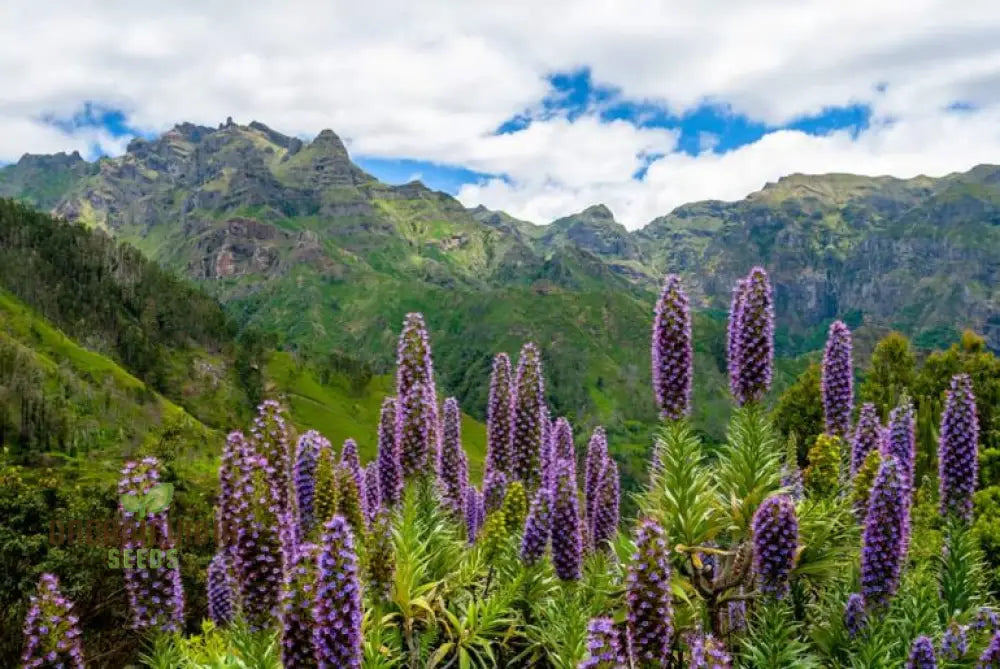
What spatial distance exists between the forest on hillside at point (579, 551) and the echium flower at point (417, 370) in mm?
38

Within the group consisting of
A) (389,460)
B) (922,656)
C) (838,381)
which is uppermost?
(838,381)

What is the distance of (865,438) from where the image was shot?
10.9 metres

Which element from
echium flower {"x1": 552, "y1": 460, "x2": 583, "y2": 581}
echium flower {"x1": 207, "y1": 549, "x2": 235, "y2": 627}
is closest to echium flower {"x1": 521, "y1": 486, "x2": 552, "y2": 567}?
echium flower {"x1": 552, "y1": 460, "x2": 583, "y2": 581}

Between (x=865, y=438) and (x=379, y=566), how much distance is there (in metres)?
8.28

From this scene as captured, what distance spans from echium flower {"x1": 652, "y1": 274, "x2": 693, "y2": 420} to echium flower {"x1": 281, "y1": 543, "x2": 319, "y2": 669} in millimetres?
4549

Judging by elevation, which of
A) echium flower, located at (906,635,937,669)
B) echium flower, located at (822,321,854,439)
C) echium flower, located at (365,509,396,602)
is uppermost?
echium flower, located at (822,321,854,439)

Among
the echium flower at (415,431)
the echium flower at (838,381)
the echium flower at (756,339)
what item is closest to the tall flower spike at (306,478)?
the echium flower at (415,431)

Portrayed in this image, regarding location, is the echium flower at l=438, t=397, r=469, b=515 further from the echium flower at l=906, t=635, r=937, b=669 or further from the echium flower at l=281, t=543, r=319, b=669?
the echium flower at l=906, t=635, r=937, b=669

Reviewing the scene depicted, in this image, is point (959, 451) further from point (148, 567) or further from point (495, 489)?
point (148, 567)

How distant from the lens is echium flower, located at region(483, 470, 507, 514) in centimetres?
1149

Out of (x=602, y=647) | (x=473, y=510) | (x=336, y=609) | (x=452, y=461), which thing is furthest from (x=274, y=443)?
(x=473, y=510)

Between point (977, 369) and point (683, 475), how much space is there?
57.3 m

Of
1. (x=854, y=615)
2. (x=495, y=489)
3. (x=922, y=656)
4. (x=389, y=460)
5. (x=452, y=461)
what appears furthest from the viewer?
(x=452, y=461)

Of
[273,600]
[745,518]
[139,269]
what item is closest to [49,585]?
[273,600]
